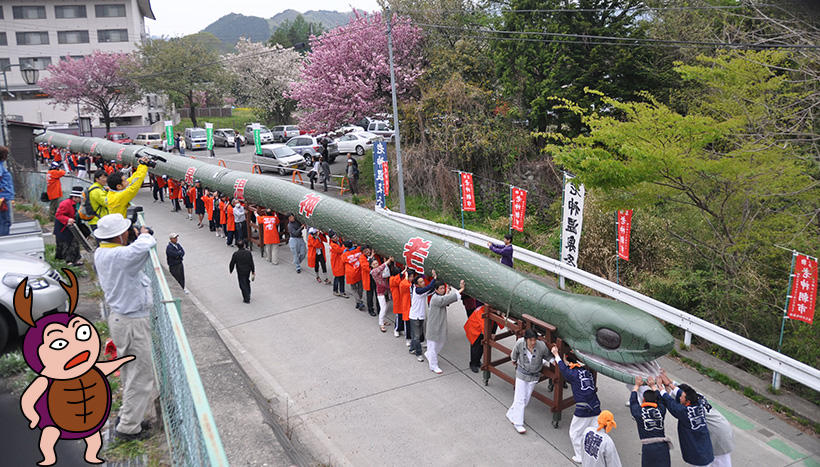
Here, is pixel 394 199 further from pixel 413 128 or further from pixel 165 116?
pixel 165 116

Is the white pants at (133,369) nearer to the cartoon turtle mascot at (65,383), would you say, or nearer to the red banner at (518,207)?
the cartoon turtle mascot at (65,383)

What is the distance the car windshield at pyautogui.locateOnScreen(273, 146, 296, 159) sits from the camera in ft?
96.7

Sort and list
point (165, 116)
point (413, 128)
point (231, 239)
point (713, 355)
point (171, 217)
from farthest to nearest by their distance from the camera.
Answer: point (165, 116), point (413, 128), point (171, 217), point (231, 239), point (713, 355)

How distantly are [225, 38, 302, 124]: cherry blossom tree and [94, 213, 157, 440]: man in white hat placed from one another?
1813 inches

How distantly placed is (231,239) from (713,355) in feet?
43.3

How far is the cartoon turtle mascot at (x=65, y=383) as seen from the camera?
4.17 metres

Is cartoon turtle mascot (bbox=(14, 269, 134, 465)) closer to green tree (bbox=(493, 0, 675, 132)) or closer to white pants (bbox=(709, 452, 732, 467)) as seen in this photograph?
white pants (bbox=(709, 452, 732, 467))

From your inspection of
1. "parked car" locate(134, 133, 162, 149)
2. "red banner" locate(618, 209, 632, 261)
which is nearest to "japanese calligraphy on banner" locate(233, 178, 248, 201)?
"red banner" locate(618, 209, 632, 261)

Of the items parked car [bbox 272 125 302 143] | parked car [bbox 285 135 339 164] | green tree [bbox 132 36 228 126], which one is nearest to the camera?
parked car [bbox 285 135 339 164]

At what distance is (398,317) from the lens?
11.2 metres

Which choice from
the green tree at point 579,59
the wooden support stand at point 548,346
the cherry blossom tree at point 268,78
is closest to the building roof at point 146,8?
the cherry blossom tree at point 268,78

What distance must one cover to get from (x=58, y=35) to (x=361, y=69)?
4340 centimetres

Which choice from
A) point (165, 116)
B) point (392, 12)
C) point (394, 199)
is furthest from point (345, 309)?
point (165, 116)

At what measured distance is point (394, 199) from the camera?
23203 millimetres
